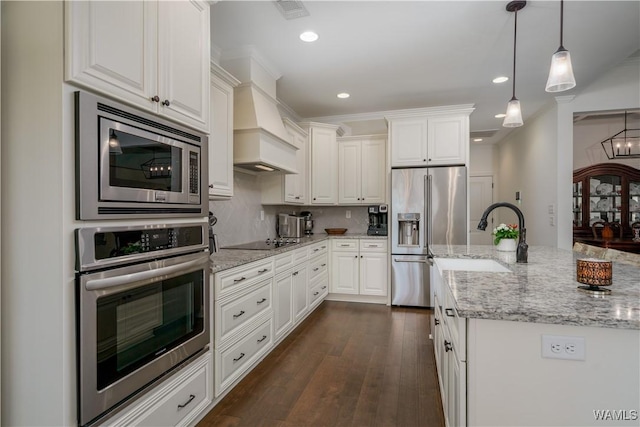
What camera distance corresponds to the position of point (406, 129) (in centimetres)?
432

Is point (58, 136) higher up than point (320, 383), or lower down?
higher up

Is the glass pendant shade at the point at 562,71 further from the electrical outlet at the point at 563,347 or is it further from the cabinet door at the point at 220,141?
the cabinet door at the point at 220,141

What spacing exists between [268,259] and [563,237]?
3.78 m

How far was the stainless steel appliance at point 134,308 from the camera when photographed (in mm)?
1183

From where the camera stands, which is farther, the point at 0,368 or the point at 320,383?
the point at 320,383

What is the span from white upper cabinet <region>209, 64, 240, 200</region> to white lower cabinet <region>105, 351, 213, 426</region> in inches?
44.0

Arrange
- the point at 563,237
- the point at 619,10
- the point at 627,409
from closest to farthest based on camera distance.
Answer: the point at 627,409 → the point at 619,10 → the point at 563,237

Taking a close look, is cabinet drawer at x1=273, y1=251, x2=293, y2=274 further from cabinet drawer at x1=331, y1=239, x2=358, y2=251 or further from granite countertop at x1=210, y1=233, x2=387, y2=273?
cabinet drawer at x1=331, y1=239, x2=358, y2=251

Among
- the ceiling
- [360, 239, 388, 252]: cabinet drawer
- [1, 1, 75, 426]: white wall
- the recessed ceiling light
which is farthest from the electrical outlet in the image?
[360, 239, 388, 252]: cabinet drawer

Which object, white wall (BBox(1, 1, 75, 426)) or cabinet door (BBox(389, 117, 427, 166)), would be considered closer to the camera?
white wall (BBox(1, 1, 75, 426))

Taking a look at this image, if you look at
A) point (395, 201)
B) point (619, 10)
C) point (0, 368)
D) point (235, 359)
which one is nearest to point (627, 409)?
point (235, 359)

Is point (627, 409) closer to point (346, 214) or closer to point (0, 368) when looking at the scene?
point (0, 368)

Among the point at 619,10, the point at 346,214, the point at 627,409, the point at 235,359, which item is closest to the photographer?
the point at 627,409

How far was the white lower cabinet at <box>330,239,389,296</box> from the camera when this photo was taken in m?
4.38
